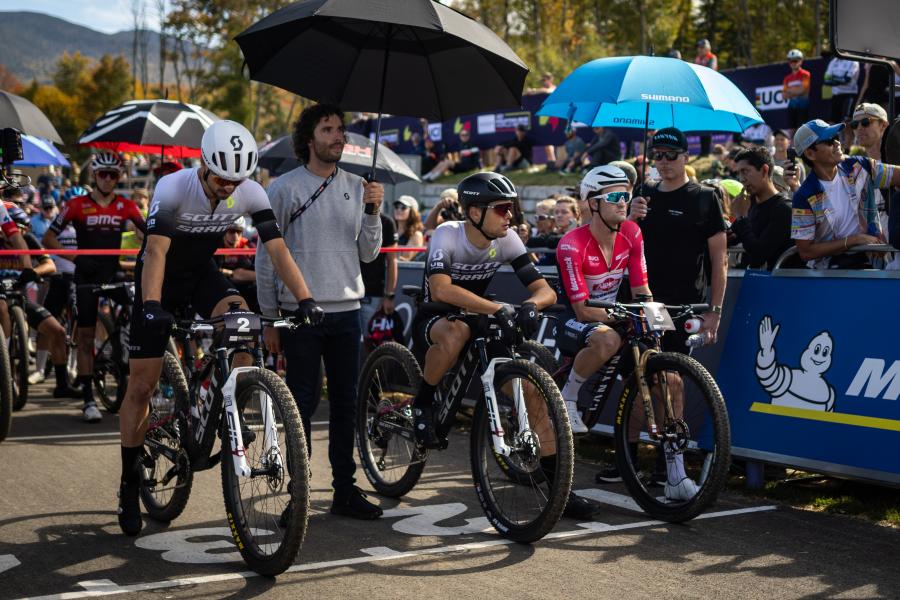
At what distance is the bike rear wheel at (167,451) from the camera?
6.05 m

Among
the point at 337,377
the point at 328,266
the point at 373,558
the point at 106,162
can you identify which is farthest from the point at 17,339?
the point at 373,558

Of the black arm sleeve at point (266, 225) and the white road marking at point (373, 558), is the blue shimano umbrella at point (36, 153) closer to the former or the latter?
the black arm sleeve at point (266, 225)

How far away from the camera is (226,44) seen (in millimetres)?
55969

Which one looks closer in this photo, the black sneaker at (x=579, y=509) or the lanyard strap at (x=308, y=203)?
the lanyard strap at (x=308, y=203)

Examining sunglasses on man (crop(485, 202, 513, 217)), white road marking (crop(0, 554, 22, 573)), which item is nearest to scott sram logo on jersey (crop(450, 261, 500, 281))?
sunglasses on man (crop(485, 202, 513, 217))

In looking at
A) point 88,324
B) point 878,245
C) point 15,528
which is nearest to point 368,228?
point 15,528

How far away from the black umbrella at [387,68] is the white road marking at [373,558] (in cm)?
275

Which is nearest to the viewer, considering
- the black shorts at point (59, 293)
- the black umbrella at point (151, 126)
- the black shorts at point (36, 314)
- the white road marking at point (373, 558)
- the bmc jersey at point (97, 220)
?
the white road marking at point (373, 558)

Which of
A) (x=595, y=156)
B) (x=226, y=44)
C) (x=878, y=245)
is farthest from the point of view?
(x=226, y=44)

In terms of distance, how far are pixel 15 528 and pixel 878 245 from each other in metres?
5.56

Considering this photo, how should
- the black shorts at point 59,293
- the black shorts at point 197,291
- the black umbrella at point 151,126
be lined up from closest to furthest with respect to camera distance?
1. the black shorts at point 197,291
2. the black shorts at point 59,293
3. the black umbrella at point 151,126

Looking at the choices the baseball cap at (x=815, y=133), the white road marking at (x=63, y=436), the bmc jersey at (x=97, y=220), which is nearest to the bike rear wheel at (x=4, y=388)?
the white road marking at (x=63, y=436)

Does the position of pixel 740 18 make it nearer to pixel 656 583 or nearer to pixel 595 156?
pixel 595 156

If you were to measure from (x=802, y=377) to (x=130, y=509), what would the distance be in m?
4.24
